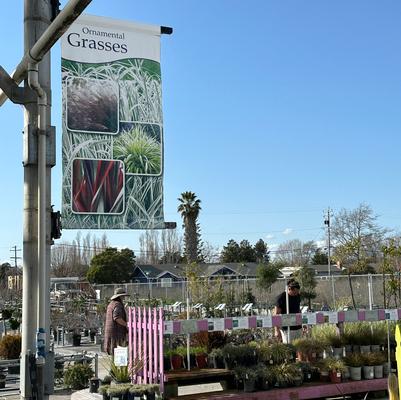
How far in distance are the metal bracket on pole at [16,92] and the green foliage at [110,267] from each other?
50398mm

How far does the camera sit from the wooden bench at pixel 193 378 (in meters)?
8.10

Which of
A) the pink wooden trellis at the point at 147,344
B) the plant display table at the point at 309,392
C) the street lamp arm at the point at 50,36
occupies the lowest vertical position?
the plant display table at the point at 309,392

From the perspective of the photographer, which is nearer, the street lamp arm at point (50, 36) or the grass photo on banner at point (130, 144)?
the street lamp arm at point (50, 36)

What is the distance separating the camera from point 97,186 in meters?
11.3

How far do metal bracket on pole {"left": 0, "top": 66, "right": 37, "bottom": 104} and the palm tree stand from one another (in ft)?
140

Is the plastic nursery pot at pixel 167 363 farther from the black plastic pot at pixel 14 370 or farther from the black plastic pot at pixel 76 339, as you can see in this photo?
the black plastic pot at pixel 76 339

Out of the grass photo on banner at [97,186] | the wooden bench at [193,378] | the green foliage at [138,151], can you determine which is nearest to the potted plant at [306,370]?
the wooden bench at [193,378]

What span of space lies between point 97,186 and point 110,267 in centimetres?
4764

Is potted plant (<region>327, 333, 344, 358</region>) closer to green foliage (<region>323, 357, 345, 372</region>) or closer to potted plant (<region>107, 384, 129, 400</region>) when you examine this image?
green foliage (<region>323, 357, 345, 372</region>)

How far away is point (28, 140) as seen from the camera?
7.95 meters

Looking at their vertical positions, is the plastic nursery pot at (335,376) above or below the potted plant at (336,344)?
below

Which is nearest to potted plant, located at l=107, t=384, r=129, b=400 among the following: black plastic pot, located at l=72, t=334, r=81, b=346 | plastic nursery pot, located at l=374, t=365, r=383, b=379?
plastic nursery pot, located at l=374, t=365, r=383, b=379

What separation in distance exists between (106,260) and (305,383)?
50.2m

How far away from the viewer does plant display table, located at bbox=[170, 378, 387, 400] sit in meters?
8.06
